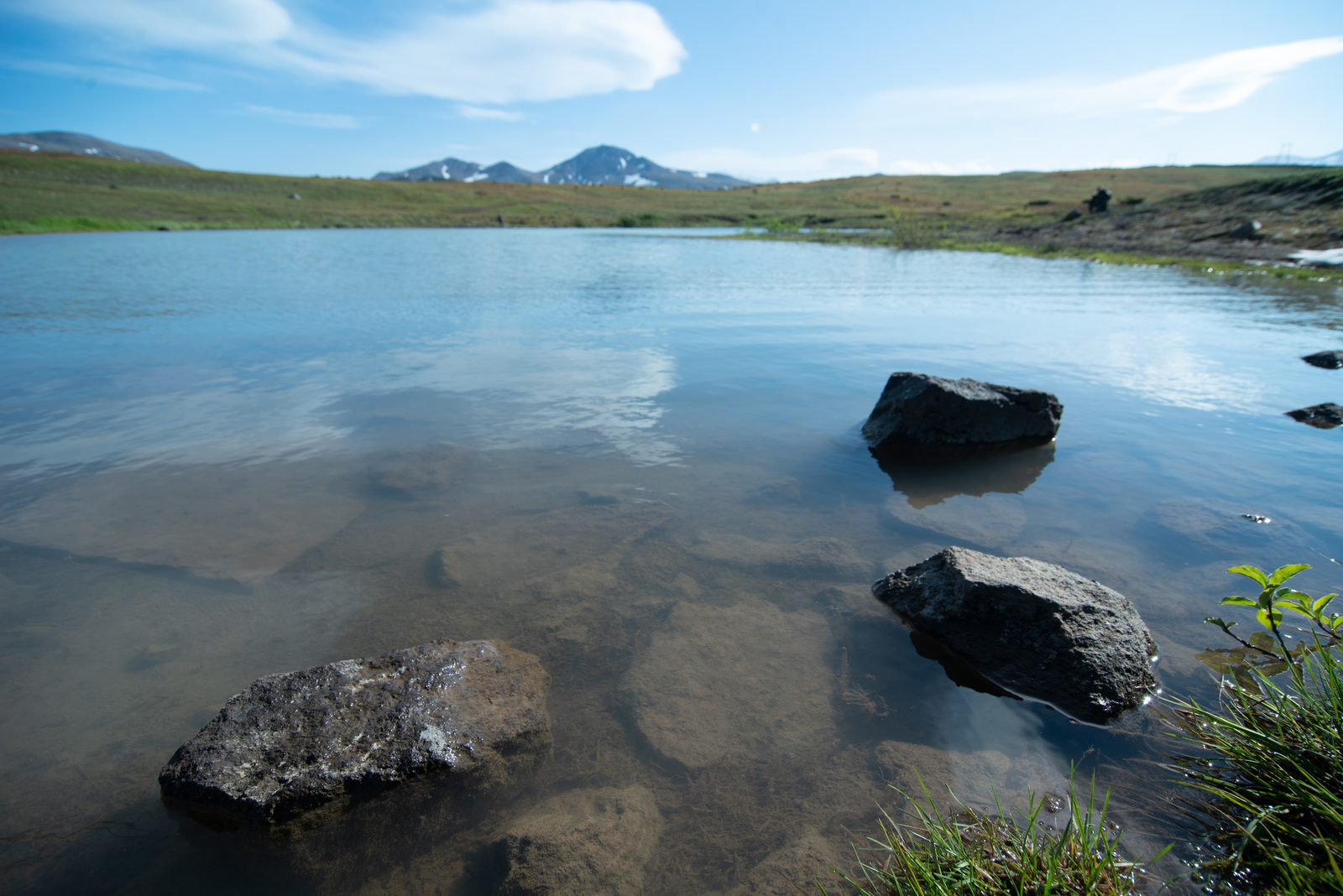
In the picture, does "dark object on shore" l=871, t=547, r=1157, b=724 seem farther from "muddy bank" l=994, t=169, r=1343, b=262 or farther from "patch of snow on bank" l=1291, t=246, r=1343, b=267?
"muddy bank" l=994, t=169, r=1343, b=262

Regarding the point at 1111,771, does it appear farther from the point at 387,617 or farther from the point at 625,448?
the point at 625,448

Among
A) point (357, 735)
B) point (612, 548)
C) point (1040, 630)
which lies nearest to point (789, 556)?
point (612, 548)

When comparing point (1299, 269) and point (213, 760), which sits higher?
point (1299, 269)

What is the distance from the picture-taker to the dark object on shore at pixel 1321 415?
326 inches

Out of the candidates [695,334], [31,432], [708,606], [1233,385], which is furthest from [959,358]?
[31,432]

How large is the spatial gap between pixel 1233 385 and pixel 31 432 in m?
18.3

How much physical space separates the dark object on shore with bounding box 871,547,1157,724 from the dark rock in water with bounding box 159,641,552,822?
283 centimetres

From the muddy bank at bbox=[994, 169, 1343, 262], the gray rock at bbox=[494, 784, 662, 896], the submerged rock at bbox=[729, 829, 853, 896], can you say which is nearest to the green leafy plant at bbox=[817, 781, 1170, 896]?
the submerged rock at bbox=[729, 829, 853, 896]

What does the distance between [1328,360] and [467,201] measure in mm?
84172

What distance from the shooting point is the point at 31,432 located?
7.52m

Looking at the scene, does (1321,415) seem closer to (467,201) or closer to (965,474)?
(965,474)

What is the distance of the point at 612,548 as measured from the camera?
536 centimetres

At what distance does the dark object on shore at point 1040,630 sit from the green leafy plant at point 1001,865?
1010 mm

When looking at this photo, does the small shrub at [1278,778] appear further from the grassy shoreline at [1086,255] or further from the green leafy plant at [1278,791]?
the grassy shoreline at [1086,255]
